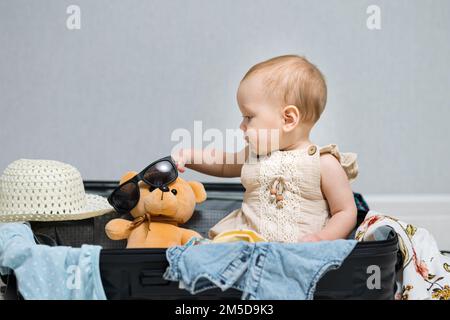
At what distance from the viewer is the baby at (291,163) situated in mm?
1147

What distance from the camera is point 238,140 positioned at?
1830 millimetres

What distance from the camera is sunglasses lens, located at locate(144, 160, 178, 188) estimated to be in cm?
122

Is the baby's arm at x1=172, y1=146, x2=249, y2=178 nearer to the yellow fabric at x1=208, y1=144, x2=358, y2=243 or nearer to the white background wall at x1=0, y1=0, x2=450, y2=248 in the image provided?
the yellow fabric at x1=208, y1=144, x2=358, y2=243

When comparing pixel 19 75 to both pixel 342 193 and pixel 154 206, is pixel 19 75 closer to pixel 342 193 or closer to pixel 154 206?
pixel 154 206

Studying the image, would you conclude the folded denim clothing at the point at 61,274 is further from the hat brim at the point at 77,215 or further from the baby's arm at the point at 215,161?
the baby's arm at the point at 215,161

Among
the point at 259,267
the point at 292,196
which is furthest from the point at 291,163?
the point at 259,267

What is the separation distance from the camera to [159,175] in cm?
122

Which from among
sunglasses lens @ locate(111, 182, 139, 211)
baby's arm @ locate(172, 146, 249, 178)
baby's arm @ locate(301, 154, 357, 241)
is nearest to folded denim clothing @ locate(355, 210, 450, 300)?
baby's arm @ locate(301, 154, 357, 241)

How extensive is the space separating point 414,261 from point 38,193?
734 millimetres

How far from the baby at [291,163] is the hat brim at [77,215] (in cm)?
32

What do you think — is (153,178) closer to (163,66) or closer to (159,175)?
(159,175)

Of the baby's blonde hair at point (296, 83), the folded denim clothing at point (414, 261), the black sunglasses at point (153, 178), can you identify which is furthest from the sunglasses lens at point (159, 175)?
the folded denim clothing at point (414, 261)

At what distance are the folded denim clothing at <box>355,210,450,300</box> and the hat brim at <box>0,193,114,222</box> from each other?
55 cm

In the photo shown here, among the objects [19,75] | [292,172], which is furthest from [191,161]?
[19,75]
